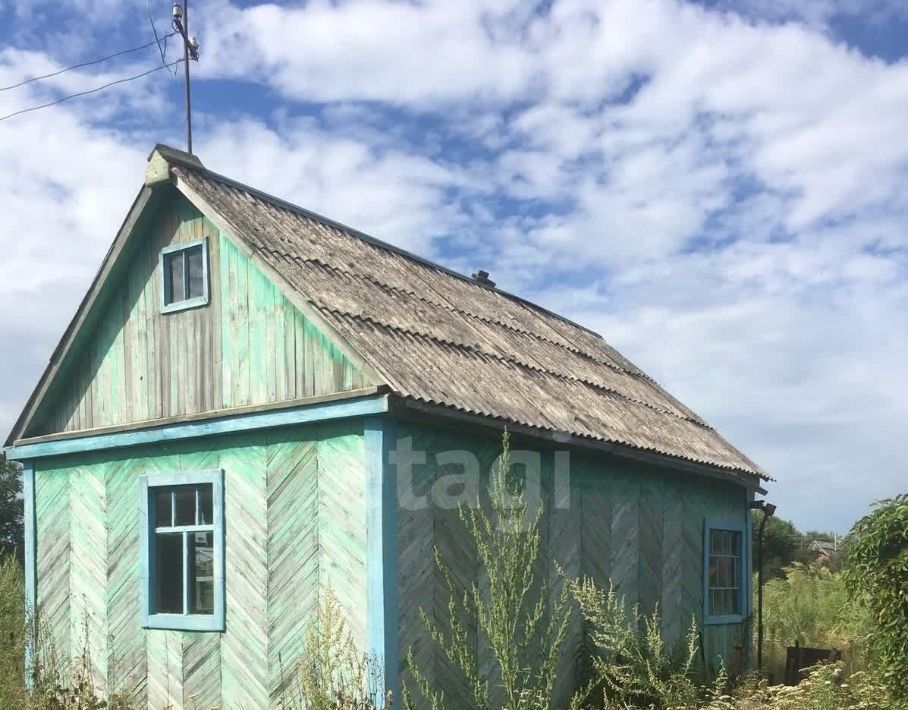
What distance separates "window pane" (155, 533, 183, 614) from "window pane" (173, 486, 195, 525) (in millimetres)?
152

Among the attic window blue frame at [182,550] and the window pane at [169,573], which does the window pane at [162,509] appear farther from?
the window pane at [169,573]

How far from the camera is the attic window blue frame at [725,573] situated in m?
12.6

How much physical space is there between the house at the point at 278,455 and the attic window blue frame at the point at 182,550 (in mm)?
22

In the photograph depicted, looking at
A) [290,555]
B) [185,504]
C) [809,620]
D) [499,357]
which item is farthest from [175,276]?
[809,620]

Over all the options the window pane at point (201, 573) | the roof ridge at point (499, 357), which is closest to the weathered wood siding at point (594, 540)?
the roof ridge at point (499, 357)

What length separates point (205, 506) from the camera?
30.5ft

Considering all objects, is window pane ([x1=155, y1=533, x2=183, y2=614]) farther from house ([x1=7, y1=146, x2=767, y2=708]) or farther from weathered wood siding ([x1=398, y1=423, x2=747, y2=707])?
weathered wood siding ([x1=398, y1=423, x2=747, y2=707])

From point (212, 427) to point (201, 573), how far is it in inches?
54.0

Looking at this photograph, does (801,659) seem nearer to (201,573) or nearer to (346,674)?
(346,674)

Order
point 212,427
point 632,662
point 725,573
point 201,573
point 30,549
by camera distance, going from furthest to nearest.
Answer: point 725,573 → point 30,549 → point 632,662 → point 201,573 → point 212,427

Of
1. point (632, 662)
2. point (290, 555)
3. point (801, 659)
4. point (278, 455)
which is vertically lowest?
point (801, 659)

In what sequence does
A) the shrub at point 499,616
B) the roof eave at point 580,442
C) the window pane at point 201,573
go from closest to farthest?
the shrub at point 499,616
the roof eave at point 580,442
the window pane at point 201,573

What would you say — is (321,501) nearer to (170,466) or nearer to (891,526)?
(170,466)

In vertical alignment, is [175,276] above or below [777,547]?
above
